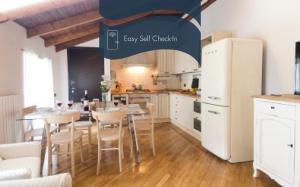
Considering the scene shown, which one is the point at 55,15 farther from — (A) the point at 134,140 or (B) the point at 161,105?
(B) the point at 161,105

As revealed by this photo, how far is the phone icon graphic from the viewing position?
6.05 m

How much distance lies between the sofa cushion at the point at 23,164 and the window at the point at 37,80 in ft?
7.95

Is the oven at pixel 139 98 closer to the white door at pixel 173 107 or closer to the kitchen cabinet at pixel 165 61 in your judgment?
the white door at pixel 173 107

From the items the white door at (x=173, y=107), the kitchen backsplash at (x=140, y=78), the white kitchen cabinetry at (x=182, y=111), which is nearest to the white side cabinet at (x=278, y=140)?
the white kitchen cabinetry at (x=182, y=111)

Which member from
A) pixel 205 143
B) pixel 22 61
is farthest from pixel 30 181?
pixel 22 61

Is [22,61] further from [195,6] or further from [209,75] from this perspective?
[195,6]

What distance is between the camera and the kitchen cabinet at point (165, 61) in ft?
21.1

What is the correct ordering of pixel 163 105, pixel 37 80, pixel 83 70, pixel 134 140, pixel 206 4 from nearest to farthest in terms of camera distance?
pixel 134 140, pixel 206 4, pixel 37 80, pixel 163 105, pixel 83 70

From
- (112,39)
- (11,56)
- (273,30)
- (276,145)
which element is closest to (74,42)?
(112,39)

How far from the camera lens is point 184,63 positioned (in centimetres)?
573

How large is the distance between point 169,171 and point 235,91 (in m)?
1.45

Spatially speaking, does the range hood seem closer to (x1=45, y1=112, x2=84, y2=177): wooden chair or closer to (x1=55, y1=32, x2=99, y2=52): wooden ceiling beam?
(x1=55, y1=32, x2=99, y2=52): wooden ceiling beam

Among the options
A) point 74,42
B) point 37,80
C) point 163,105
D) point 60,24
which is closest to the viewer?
point 60,24
